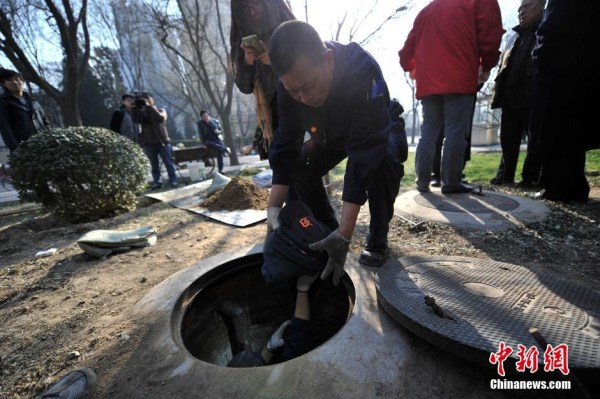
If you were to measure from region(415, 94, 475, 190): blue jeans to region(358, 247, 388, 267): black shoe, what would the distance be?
165 centimetres

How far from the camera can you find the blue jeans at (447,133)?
2.85 m

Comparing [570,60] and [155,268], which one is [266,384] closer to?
[155,268]

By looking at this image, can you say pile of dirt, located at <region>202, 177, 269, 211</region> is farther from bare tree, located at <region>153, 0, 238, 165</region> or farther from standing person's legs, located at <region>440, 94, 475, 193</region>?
bare tree, located at <region>153, 0, 238, 165</region>

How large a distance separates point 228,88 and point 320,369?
30.9 feet

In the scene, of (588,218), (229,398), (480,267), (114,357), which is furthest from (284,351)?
(588,218)

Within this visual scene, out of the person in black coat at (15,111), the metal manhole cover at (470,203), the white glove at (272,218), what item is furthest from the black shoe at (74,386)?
the person in black coat at (15,111)

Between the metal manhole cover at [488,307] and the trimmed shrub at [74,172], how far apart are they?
3.51 metres

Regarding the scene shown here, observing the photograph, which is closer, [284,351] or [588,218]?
[284,351]

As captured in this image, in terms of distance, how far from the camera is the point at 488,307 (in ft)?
3.74

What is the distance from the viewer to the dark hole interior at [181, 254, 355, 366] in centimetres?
171

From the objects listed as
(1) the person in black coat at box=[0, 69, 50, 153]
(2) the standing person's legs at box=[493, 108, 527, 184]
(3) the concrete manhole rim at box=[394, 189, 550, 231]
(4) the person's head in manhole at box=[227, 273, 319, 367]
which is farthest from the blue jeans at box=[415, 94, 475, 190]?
(1) the person in black coat at box=[0, 69, 50, 153]

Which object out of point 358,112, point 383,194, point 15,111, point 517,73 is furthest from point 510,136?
point 15,111

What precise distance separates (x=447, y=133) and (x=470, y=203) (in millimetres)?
735

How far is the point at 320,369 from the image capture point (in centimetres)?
101
